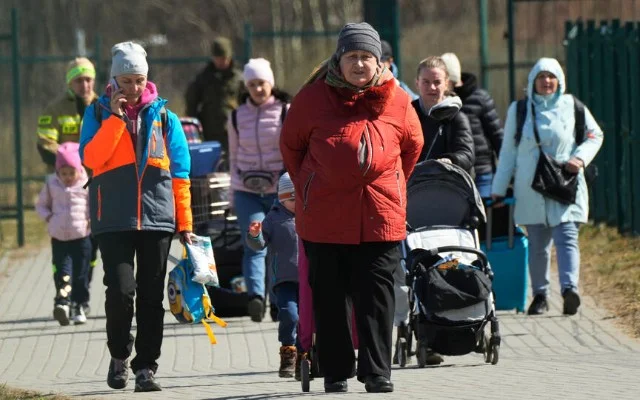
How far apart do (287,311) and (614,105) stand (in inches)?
264

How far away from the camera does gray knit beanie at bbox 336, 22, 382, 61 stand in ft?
28.3

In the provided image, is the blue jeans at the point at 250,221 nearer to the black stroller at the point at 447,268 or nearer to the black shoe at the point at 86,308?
the black shoe at the point at 86,308

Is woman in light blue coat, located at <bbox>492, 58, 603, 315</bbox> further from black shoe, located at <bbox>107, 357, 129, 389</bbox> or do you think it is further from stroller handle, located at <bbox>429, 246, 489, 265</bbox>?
black shoe, located at <bbox>107, 357, 129, 389</bbox>

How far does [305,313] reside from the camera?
9367 millimetres

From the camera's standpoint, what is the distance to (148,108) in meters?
9.46

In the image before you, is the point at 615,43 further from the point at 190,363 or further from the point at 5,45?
the point at 5,45

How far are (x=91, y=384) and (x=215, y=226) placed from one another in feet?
11.2

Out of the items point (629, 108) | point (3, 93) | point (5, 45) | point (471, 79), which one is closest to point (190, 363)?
point (471, 79)

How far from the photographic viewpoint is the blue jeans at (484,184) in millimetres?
12633

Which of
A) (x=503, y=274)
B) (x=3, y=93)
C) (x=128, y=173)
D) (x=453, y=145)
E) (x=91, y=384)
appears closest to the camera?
(x=128, y=173)

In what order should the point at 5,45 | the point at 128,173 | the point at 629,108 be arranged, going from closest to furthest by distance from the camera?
the point at 128,173 < the point at 629,108 < the point at 5,45

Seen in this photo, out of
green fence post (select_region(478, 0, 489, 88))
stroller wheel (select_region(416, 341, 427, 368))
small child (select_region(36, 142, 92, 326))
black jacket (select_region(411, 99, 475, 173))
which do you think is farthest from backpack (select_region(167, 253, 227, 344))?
green fence post (select_region(478, 0, 489, 88))

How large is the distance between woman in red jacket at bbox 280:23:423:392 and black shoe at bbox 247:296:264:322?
3786mm

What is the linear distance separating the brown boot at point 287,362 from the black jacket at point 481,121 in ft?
9.77
